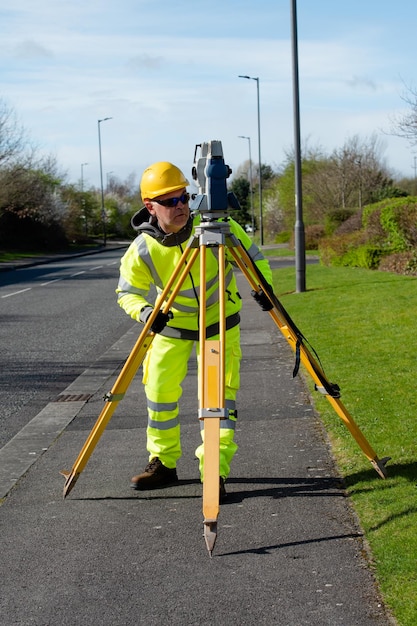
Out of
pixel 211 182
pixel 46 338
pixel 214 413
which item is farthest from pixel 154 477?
pixel 46 338

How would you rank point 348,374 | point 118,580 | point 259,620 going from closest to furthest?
point 259,620, point 118,580, point 348,374

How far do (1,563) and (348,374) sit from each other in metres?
4.95

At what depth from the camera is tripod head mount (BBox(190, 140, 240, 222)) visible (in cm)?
461

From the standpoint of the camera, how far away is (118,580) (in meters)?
4.04

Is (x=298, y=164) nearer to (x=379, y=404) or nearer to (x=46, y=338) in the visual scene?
(x=46, y=338)

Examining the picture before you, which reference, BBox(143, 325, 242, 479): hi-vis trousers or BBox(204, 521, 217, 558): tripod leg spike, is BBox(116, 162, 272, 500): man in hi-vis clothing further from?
BBox(204, 521, 217, 558): tripod leg spike

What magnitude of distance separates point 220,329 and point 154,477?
1316mm

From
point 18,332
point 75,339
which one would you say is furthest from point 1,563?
point 18,332

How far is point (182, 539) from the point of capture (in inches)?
179

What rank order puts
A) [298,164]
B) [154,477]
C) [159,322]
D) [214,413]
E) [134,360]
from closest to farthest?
[214,413], [159,322], [134,360], [154,477], [298,164]

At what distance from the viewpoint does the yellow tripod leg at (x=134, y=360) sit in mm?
4852

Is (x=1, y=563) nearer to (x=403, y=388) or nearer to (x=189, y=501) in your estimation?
(x=189, y=501)

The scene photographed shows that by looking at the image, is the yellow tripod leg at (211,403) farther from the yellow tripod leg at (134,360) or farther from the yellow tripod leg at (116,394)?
the yellow tripod leg at (116,394)

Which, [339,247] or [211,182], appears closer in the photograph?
[211,182]
